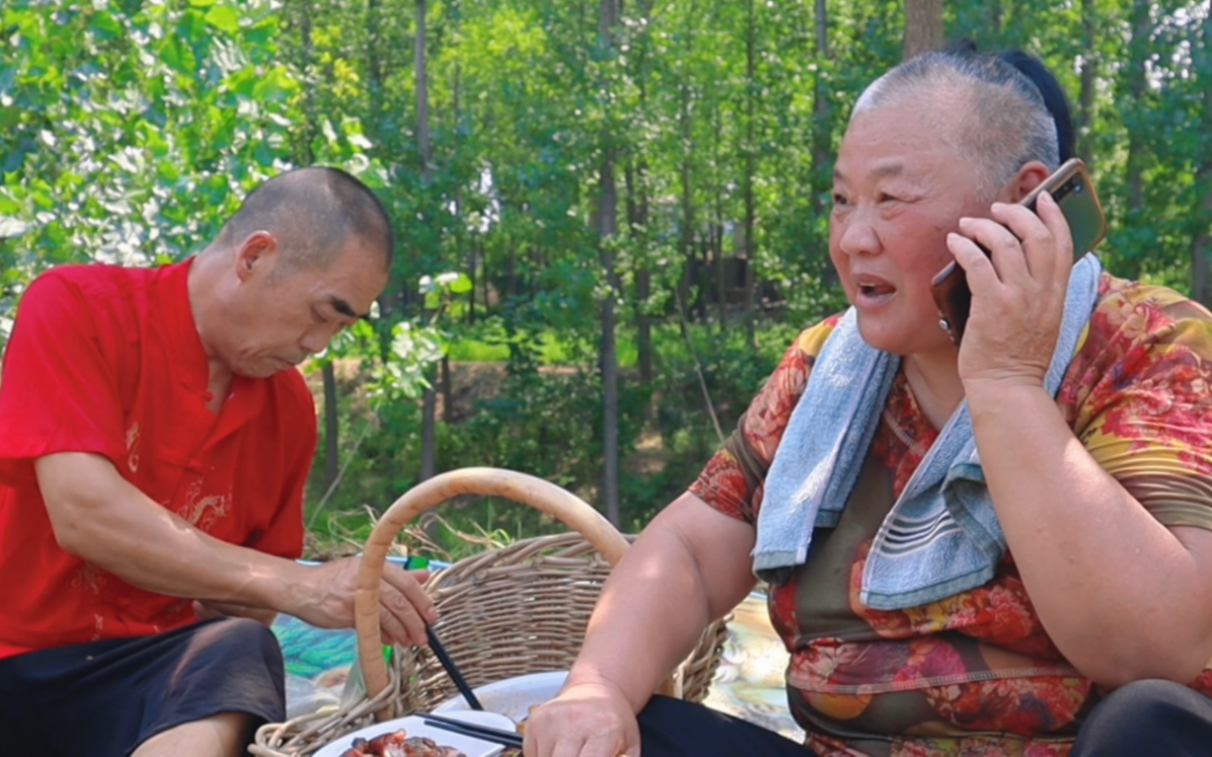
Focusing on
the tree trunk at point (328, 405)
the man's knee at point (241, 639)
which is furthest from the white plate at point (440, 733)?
the tree trunk at point (328, 405)

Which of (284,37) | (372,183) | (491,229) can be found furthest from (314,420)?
(284,37)

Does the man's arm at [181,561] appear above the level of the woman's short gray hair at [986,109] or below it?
below

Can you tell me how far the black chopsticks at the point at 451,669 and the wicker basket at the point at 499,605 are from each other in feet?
0.20

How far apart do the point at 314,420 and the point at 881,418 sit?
1.26 m

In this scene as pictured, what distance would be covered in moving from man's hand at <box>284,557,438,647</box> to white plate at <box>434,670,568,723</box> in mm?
135

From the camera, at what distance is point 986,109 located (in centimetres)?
174

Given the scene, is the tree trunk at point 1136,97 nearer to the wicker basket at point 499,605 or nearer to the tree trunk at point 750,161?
the tree trunk at point 750,161

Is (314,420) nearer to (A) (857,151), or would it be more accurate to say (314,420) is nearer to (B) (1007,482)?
(A) (857,151)

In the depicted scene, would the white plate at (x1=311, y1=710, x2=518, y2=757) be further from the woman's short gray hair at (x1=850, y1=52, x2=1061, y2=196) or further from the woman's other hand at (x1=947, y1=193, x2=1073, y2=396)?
the woman's short gray hair at (x1=850, y1=52, x2=1061, y2=196)

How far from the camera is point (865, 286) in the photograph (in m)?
1.81

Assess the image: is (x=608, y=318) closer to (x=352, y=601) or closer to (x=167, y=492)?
(x=167, y=492)

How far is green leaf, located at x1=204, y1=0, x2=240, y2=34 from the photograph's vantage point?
4.14 m

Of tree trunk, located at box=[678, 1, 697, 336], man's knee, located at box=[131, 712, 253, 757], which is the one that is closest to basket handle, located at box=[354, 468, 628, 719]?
man's knee, located at box=[131, 712, 253, 757]

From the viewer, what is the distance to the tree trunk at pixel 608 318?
14320 millimetres
